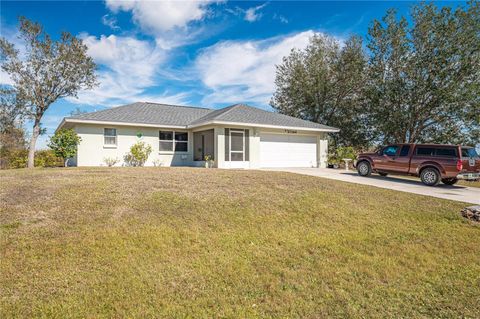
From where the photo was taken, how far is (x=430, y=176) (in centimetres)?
1173

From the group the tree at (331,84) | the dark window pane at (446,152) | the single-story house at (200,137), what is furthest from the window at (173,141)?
the tree at (331,84)

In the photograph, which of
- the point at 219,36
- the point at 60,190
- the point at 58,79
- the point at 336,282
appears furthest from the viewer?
the point at 58,79

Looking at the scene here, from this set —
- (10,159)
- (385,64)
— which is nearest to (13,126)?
(10,159)

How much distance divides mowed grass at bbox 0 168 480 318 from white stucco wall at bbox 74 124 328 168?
8.06 m

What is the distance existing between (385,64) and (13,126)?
3283 cm

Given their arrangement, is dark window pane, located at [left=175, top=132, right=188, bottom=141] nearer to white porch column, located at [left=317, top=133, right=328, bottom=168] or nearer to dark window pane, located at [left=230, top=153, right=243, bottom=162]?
dark window pane, located at [left=230, top=153, right=243, bottom=162]

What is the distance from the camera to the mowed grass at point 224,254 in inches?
139

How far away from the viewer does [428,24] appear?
2078 cm

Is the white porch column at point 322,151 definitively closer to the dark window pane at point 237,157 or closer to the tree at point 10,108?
the dark window pane at point 237,157

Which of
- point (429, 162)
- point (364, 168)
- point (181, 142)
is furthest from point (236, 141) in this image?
point (429, 162)

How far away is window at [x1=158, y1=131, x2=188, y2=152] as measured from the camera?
711 inches

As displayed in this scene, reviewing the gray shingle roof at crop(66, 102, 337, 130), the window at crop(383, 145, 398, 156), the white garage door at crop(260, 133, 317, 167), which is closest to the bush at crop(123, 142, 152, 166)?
the gray shingle roof at crop(66, 102, 337, 130)

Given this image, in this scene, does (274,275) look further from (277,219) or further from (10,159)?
(10,159)

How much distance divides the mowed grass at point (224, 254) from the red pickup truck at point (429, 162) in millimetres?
3654
